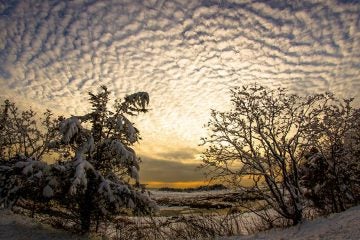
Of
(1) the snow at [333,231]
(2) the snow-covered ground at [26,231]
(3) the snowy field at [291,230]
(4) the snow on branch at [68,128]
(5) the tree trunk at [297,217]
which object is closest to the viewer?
(1) the snow at [333,231]

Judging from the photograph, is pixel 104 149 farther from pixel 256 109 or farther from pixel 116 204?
pixel 256 109

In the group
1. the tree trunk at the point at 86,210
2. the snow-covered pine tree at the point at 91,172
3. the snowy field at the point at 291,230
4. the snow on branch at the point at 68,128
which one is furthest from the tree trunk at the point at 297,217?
the snow on branch at the point at 68,128

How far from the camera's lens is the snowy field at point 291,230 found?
7.14 meters

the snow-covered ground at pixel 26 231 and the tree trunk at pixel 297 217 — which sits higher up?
the snow-covered ground at pixel 26 231

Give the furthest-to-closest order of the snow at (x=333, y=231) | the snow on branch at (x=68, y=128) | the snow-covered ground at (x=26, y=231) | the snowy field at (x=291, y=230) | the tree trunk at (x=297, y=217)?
the tree trunk at (x=297, y=217)
the snow on branch at (x=68, y=128)
the snow-covered ground at (x=26, y=231)
the snowy field at (x=291, y=230)
the snow at (x=333, y=231)

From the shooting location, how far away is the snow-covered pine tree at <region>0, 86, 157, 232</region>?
9703 millimetres

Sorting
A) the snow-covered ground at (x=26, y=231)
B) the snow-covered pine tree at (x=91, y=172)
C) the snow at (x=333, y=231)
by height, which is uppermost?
the snow-covered pine tree at (x=91, y=172)

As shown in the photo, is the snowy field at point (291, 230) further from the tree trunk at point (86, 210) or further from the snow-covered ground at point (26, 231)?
the tree trunk at point (86, 210)

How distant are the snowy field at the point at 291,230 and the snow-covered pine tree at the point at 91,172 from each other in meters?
0.84

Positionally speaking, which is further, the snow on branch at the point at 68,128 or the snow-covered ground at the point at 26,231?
the snow on branch at the point at 68,128

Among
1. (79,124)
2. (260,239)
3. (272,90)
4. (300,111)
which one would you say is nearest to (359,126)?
(300,111)

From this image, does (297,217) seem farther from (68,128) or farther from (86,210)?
(68,128)

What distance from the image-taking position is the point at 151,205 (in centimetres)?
1065

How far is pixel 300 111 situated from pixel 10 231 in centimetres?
1011
